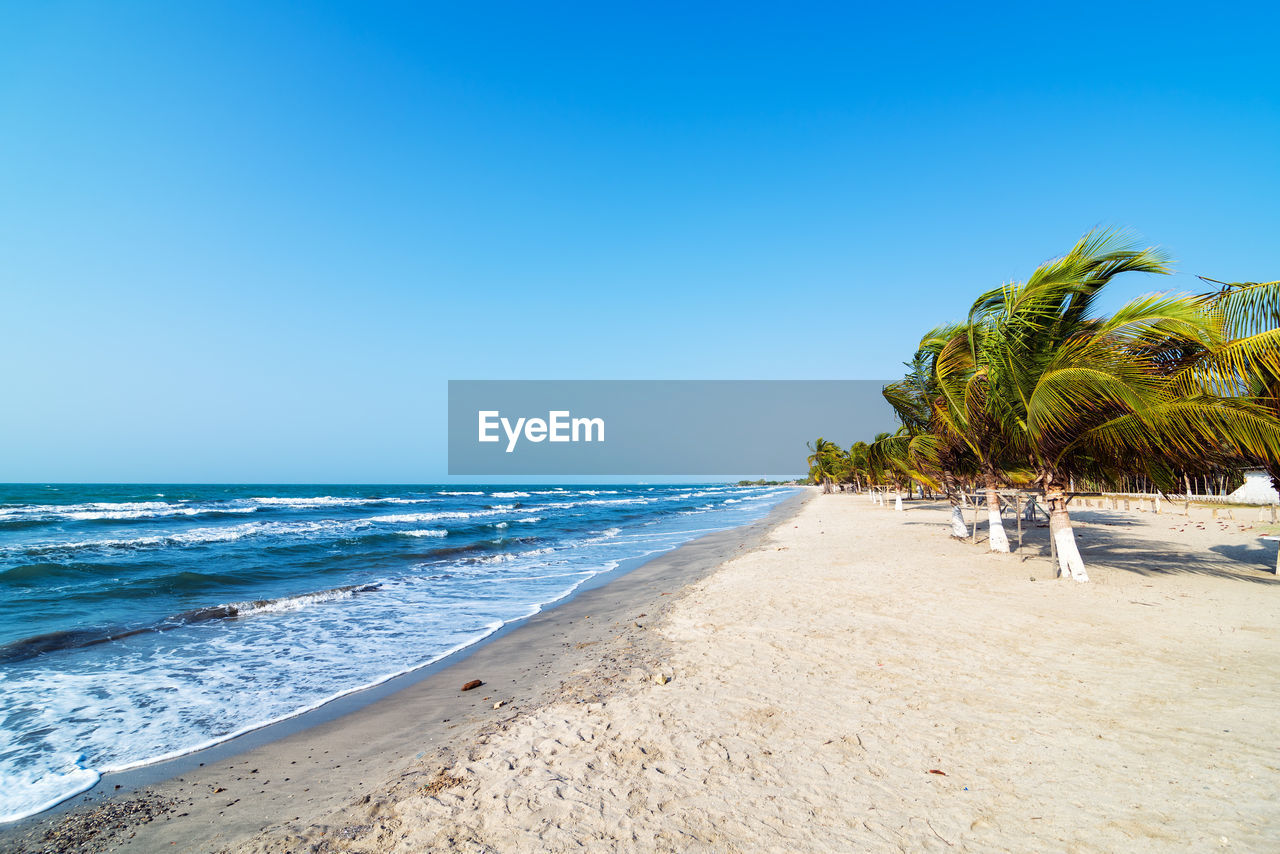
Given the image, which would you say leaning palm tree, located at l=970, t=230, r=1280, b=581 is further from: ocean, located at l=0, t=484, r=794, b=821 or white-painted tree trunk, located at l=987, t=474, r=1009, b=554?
ocean, located at l=0, t=484, r=794, b=821

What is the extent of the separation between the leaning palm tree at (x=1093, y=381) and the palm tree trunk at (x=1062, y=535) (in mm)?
18

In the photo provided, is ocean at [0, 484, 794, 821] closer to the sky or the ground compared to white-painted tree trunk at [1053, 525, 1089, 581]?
closer to the ground

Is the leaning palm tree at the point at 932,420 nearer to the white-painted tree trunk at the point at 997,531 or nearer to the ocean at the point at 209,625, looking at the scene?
the white-painted tree trunk at the point at 997,531

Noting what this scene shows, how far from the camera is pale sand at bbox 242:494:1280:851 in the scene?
3406 millimetres

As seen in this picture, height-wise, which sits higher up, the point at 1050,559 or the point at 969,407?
the point at 969,407

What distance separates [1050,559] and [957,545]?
11.0 ft

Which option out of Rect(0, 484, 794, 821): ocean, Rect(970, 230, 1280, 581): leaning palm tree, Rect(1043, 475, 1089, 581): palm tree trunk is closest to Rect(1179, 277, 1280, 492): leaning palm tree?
Rect(970, 230, 1280, 581): leaning palm tree

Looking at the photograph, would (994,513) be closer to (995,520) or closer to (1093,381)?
(995,520)

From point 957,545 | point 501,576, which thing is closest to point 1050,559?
point 957,545

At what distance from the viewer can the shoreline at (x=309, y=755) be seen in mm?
4254

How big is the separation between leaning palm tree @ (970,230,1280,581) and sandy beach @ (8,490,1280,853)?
2.40 metres

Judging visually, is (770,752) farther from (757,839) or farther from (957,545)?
(957,545)

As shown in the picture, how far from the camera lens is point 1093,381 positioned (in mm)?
8430

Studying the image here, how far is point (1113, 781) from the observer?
376 cm
